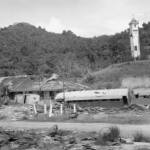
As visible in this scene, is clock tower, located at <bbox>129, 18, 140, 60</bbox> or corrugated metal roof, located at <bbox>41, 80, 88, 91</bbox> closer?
corrugated metal roof, located at <bbox>41, 80, 88, 91</bbox>

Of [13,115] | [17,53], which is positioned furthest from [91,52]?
[13,115]

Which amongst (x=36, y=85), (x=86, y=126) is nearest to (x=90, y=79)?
(x=36, y=85)

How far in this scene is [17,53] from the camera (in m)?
65.9

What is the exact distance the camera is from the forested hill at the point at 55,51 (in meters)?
62.9

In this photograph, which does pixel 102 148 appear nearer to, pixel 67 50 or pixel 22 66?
pixel 22 66

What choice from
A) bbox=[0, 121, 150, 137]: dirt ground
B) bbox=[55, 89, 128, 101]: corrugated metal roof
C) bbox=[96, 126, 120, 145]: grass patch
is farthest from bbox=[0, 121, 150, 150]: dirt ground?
bbox=[55, 89, 128, 101]: corrugated metal roof

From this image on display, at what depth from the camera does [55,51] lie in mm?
78875

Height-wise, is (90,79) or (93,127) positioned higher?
(90,79)

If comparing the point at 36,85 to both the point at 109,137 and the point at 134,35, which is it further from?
the point at 134,35

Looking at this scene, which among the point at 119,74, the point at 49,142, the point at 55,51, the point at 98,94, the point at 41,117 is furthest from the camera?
the point at 55,51

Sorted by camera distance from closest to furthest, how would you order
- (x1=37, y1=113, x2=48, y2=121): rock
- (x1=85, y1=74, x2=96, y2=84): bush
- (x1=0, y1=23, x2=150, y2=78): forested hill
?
1. (x1=37, y1=113, x2=48, y2=121): rock
2. (x1=85, y1=74, x2=96, y2=84): bush
3. (x1=0, y1=23, x2=150, y2=78): forested hill

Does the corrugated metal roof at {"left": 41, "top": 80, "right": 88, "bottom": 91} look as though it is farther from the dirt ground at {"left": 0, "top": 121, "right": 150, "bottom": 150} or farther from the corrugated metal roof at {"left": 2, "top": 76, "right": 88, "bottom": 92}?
the dirt ground at {"left": 0, "top": 121, "right": 150, "bottom": 150}

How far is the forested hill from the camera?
6288cm

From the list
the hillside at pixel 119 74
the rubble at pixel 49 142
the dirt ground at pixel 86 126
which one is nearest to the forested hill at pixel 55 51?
the hillside at pixel 119 74
